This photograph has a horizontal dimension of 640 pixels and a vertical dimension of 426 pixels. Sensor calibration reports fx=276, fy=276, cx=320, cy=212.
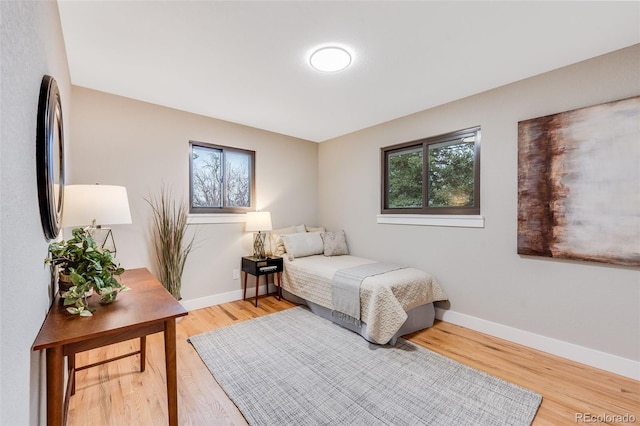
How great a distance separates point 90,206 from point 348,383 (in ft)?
6.59

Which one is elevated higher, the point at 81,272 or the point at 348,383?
the point at 81,272

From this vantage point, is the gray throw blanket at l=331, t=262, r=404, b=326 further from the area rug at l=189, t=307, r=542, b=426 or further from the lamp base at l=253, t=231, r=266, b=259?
the lamp base at l=253, t=231, r=266, b=259

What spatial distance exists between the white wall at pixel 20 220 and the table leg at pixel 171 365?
0.44 metres

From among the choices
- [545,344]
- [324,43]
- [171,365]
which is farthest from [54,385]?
[545,344]

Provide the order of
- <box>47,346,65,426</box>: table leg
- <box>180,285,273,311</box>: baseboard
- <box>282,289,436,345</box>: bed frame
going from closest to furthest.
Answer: <box>47,346,65,426</box>: table leg, <box>282,289,436,345</box>: bed frame, <box>180,285,273,311</box>: baseboard

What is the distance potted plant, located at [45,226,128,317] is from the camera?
1.27m

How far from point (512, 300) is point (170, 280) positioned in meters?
3.39

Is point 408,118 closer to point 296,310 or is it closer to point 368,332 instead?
point 368,332

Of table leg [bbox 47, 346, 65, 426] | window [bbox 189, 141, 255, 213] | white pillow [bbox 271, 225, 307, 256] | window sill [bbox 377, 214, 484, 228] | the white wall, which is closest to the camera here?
the white wall

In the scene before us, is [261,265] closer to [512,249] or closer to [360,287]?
[360,287]

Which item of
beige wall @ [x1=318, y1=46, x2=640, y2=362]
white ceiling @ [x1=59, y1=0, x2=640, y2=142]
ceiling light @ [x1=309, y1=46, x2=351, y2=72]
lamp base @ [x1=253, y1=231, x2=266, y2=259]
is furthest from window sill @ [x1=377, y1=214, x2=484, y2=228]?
ceiling light @ [x1=309, y1=46, x2=351, y2=72]

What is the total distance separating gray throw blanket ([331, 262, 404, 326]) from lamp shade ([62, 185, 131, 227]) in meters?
1.86

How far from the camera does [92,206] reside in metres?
1.67

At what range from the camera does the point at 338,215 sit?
422cm
